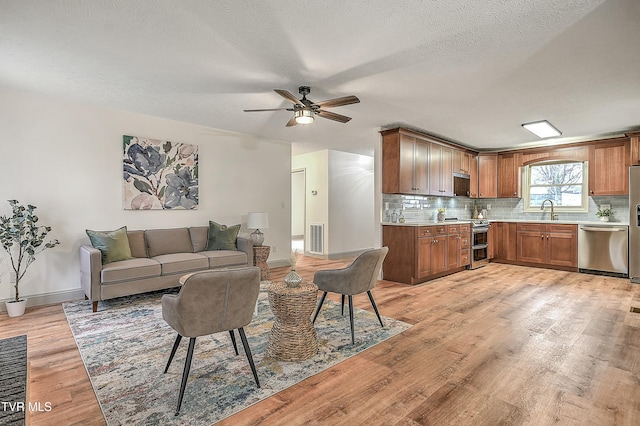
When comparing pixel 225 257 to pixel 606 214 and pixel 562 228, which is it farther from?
pixel 606 214

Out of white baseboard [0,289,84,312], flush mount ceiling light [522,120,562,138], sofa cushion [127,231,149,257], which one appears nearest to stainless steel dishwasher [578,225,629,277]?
flush mount ceiling light [522,120,562,138]

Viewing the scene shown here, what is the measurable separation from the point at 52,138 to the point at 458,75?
4.73 m

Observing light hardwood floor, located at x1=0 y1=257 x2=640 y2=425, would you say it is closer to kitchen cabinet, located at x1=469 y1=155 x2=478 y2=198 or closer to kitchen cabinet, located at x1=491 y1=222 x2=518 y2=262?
kitchen cabinet, located at x1=491 y1=222 x2=518 y2=262

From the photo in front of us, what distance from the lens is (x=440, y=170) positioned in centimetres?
600

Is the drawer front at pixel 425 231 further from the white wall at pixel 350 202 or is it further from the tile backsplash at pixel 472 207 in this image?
the white wall at pixel 350 202

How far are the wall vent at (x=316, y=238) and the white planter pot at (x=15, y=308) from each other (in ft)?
16.5

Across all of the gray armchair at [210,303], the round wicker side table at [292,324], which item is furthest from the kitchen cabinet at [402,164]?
the gray armchair at [210,303]

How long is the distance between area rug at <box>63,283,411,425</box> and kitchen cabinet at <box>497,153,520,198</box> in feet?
16.7

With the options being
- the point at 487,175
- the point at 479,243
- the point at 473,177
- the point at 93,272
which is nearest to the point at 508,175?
the point at 487,175

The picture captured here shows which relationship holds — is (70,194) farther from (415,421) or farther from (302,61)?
(415,421)

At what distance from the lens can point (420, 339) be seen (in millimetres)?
2922

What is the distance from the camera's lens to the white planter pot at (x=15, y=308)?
3473 millimetres

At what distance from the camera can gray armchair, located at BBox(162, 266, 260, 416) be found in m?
1.91

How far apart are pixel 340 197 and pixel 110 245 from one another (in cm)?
472
